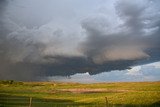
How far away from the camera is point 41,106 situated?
1730 inches

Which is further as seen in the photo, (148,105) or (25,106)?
(148,105)

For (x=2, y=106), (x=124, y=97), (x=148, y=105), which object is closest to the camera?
(x=2, y=106)

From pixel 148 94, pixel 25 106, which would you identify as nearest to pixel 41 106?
pixel 25 106

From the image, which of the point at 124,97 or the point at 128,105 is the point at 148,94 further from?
the point at 128,105

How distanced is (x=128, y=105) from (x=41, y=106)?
12.9 metres

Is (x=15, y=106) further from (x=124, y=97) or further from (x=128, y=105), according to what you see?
(x=124, y=97)

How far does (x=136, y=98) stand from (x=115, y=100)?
359cm

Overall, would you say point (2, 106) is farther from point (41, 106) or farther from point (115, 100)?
point (115, 100)

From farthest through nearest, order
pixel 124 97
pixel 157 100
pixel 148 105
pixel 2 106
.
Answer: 1. pixel 124 97
2. pixel 157 100
3. pixel 148 105
4. pixel 2 106

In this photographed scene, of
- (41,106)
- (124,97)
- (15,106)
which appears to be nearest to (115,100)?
(124,97)

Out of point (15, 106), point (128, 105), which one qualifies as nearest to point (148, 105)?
point (128, 105)

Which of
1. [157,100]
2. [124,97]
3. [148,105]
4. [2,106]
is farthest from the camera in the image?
[124,97]

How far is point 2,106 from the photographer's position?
41.6 metres

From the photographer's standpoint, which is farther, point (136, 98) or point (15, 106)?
point (136, 98)
